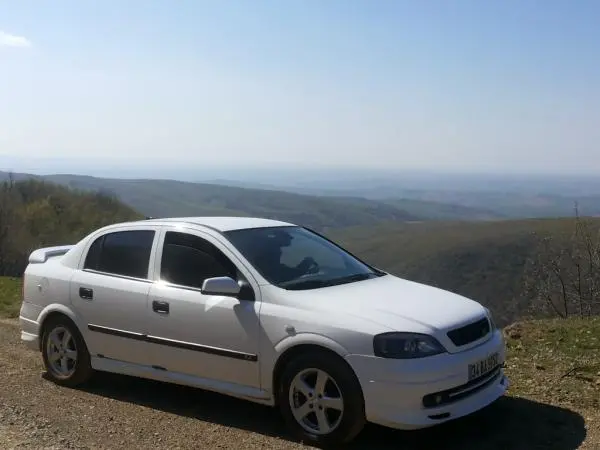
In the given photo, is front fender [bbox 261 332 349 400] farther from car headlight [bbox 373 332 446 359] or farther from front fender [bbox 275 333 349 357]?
car headlight [bbox 373 332 446 359]

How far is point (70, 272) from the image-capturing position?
672 cm

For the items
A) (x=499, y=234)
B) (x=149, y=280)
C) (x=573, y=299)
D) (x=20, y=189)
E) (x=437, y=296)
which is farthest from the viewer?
(x=499, y=234)

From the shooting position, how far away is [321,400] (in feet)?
16.2

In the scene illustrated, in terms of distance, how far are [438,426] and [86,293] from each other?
3297mm

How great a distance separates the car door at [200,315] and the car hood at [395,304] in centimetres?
45

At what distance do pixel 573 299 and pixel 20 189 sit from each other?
136 feet

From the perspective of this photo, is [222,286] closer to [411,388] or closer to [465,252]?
[411,388]

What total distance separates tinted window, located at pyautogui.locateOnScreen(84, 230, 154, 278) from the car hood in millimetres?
1621

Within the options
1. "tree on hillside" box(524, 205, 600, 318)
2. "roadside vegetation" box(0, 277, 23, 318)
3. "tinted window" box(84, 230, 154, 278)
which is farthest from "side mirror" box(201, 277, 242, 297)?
"tree on hillside" box(524, 205, 600, 318)

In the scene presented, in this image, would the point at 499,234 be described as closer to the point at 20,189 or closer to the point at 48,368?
the point at 20,189

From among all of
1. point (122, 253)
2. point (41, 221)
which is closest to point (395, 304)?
point (122, 253)

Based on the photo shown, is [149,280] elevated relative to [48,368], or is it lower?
Result: elevated

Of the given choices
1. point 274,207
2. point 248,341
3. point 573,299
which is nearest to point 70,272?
point 248,341

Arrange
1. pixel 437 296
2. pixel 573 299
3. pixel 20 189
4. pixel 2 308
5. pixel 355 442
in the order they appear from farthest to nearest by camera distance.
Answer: pixel 20 189
pixel 573 299
pixel 2 308
pixel 437 296
pixel 355 442
